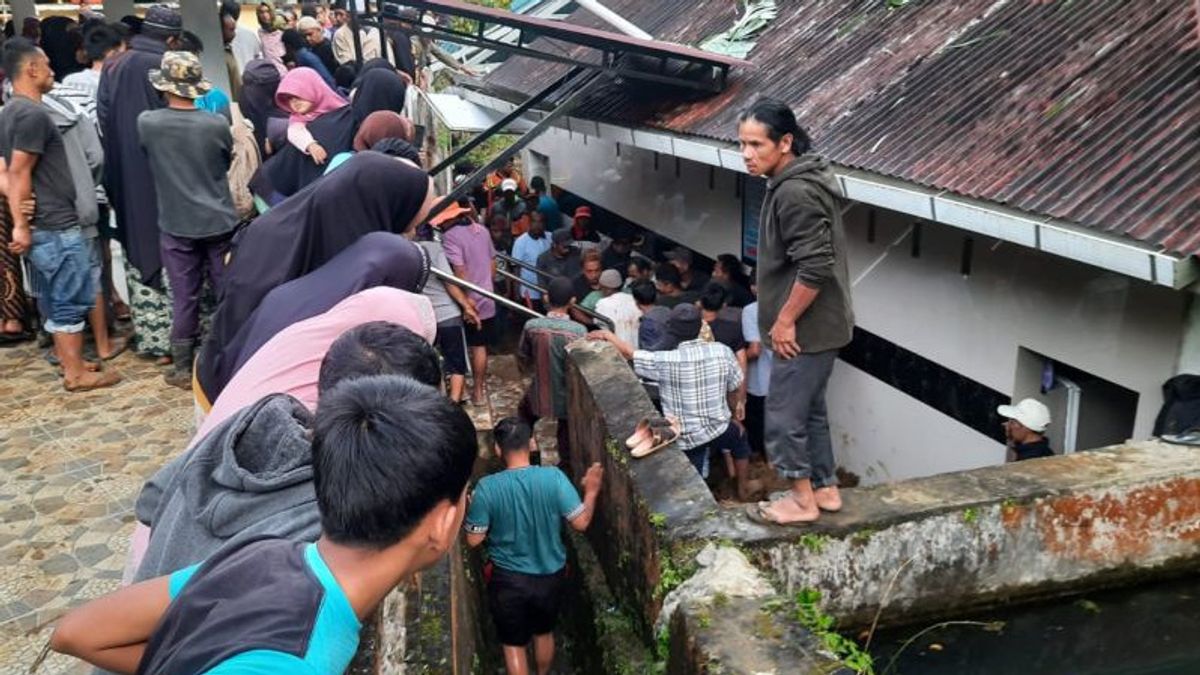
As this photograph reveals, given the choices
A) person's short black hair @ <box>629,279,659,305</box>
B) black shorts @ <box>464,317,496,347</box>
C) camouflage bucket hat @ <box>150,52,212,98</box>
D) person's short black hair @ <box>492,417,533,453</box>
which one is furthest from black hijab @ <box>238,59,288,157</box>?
person's short black hair @ <box>492,417,533,453</box>

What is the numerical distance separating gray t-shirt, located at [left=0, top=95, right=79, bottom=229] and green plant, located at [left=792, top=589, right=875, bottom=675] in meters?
4.41

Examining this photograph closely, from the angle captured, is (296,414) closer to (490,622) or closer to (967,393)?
(490,622)

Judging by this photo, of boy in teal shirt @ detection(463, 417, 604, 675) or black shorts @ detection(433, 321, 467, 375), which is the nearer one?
boy in teal shirt @ detection(463, 417, 604, 675)

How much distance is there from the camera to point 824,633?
3.16 meters

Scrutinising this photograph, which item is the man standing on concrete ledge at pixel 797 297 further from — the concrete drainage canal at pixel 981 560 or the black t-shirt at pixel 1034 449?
the black t-shirt at pixel 1034 449

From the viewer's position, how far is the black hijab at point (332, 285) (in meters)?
3.08

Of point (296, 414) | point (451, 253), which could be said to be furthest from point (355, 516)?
point (451, 253)

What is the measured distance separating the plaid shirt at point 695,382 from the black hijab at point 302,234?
2.65 metres

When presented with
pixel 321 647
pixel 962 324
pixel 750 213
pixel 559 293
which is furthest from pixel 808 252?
pixel 750 213

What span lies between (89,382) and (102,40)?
98.5 inches

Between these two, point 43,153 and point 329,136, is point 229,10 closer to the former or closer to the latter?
point 329,136

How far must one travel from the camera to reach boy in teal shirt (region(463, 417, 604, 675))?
4.56 m

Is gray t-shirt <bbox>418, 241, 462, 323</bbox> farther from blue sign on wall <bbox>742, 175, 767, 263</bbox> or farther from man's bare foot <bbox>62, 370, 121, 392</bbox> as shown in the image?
blue sign on wall <bbox>742, 175, 767, 263</bbox>

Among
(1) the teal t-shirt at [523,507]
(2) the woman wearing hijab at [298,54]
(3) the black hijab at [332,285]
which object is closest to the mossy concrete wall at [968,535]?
(1) the teal t-shirt at [523,507]
